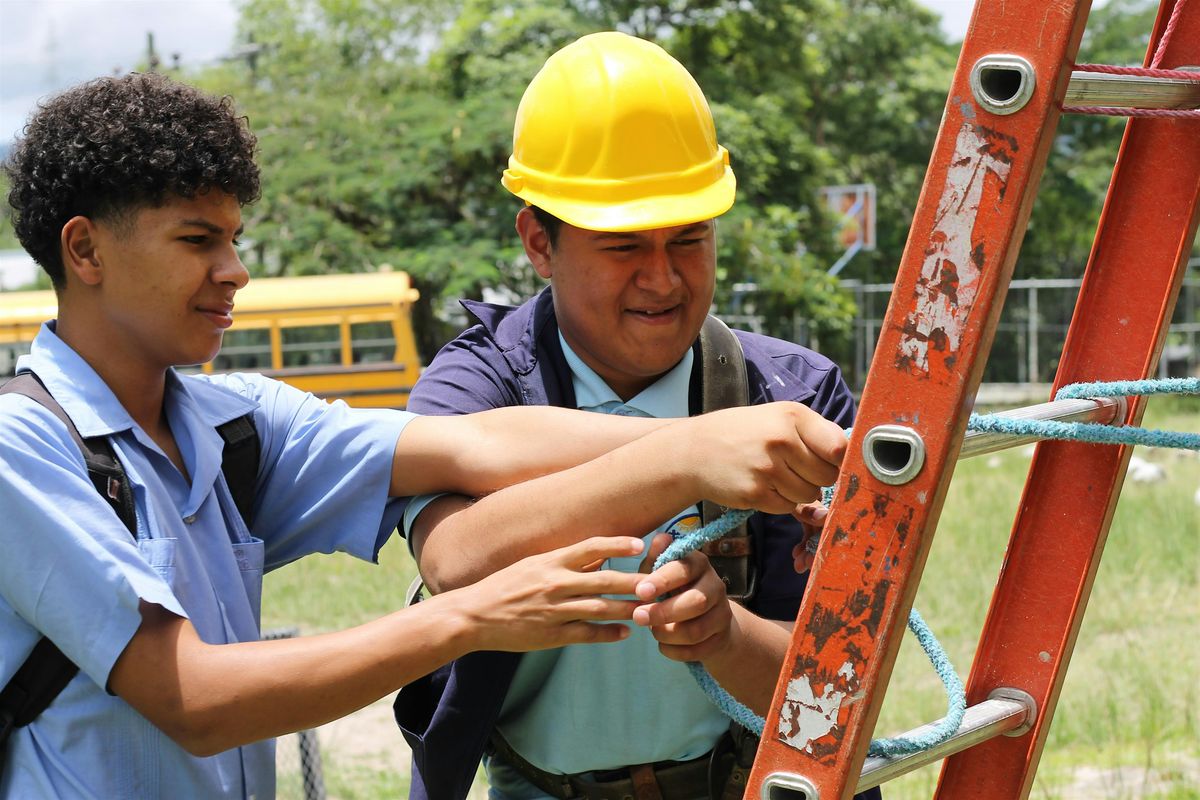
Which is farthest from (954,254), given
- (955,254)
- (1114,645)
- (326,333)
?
(326,333)

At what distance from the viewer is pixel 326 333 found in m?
17.5

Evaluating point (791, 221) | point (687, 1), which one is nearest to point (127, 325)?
point (791, 221)

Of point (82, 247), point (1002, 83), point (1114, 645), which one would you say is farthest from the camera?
point (1114, 645)

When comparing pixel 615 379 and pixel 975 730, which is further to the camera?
pixel 615 379

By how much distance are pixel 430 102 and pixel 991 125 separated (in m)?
18.4

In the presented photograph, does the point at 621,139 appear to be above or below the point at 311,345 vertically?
above

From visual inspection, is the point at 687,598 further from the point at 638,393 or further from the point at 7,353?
the point at 7,353

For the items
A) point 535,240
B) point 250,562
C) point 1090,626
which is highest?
point 535,240

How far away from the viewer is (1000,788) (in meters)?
1.66

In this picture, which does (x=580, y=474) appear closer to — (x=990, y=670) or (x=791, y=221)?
(x=990, y=670)

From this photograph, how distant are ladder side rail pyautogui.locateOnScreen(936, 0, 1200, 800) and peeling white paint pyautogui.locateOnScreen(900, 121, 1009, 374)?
0.51 m

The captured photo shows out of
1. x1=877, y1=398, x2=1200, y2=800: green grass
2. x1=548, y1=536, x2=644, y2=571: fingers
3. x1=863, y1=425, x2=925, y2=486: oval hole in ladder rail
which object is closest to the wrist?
x1=548, y1=536, x2=644, y2=571: fingers

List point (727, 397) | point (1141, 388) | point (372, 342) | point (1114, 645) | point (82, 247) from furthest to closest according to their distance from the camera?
point (372, 342)
point (1114, 645)
point (727, 397)
point (82, 247)
point (1141, 388)

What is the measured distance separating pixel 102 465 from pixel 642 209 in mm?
835
